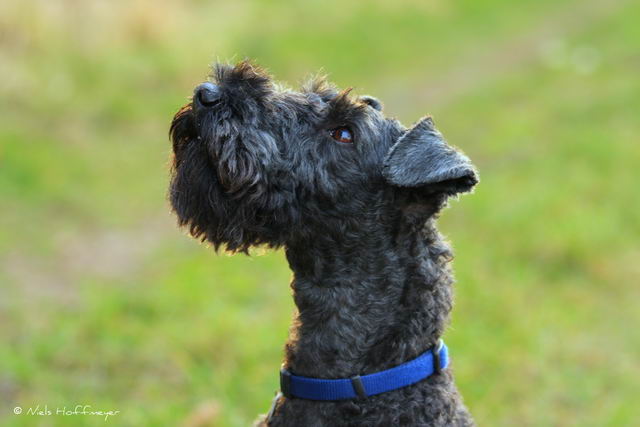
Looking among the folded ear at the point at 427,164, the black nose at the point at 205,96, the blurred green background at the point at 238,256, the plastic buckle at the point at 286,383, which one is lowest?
the plastic buckle at the point at 286,383

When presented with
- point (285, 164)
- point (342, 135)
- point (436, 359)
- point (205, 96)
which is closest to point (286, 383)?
point (436, 359)

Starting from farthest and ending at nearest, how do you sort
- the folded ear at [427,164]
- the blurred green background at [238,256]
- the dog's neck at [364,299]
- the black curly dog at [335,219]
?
1. the blurred green background at [238,256]
2. the dog's neck at [364,299]
3. the black curly dog at [335,219]
4. the folded ear at [427,164]

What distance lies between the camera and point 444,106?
13.7 meters

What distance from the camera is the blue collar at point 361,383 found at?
3.62 meters

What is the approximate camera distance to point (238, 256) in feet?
25.5

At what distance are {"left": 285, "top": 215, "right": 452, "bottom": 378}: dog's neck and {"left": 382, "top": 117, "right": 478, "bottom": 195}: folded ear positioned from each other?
253 mm

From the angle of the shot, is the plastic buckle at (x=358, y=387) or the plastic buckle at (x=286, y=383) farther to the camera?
the plastic buckle at (x=286, y=383)

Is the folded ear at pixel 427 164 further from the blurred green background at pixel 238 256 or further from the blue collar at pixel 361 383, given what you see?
the blurred green background at pixel 238 256

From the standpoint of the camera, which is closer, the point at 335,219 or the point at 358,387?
the point at 358,387

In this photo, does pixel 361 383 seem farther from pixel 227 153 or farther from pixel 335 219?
pixel 227 153

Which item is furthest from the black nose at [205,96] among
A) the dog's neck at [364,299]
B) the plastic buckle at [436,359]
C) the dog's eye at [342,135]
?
the plastic buckle at [436,359]

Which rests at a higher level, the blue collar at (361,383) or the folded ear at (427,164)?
the folded ear at (427,164)

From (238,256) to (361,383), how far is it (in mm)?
4274

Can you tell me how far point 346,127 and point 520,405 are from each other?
9.16 feet
